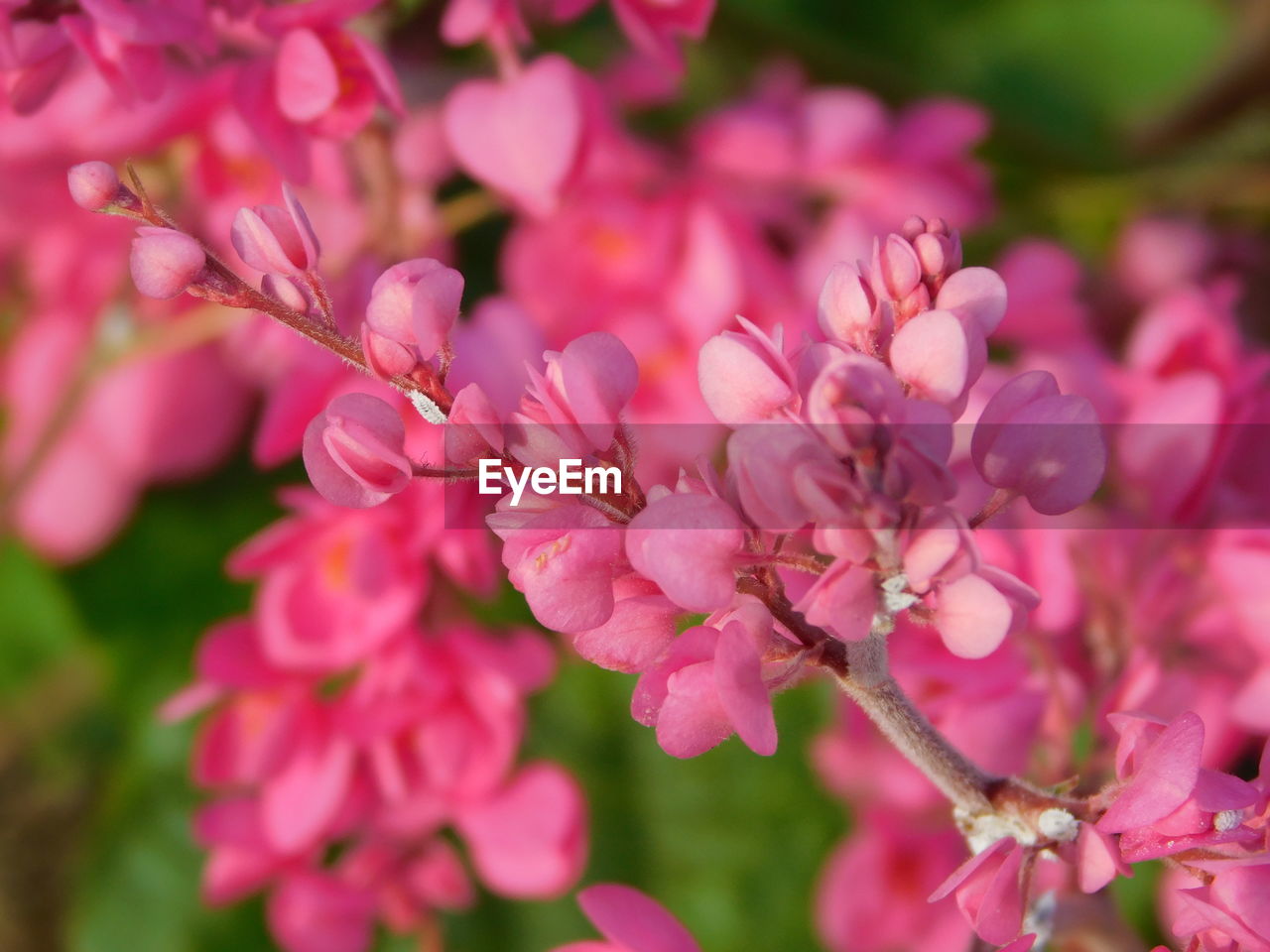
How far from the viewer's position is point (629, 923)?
23cm

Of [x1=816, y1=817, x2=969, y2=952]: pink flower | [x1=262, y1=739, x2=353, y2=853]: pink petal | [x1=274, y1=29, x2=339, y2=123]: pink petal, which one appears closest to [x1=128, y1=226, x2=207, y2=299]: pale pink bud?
[x1=274, y1=29, x2=339, y2=123]: pink petal

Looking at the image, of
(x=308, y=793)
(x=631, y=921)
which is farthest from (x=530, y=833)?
(x=631, y=921)

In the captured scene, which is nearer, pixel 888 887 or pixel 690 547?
pixel 690 547

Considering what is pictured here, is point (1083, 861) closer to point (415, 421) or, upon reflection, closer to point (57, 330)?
point (415, 421)

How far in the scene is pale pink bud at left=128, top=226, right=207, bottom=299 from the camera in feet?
0.66

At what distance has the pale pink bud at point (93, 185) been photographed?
205mm

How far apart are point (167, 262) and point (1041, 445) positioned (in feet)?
0.47

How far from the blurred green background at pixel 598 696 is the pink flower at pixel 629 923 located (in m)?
0.28

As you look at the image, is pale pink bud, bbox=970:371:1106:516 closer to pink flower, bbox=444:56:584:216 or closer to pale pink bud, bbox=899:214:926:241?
pale pink bud, bbox=899:214:926:241

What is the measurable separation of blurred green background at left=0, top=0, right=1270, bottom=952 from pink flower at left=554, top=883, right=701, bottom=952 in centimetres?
28

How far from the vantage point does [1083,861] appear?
0.70 feet

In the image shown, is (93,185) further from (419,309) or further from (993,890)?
(993,890)

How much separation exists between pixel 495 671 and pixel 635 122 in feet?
0.98

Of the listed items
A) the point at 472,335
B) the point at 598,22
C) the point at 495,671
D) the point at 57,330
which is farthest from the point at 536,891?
the point at 598,22
